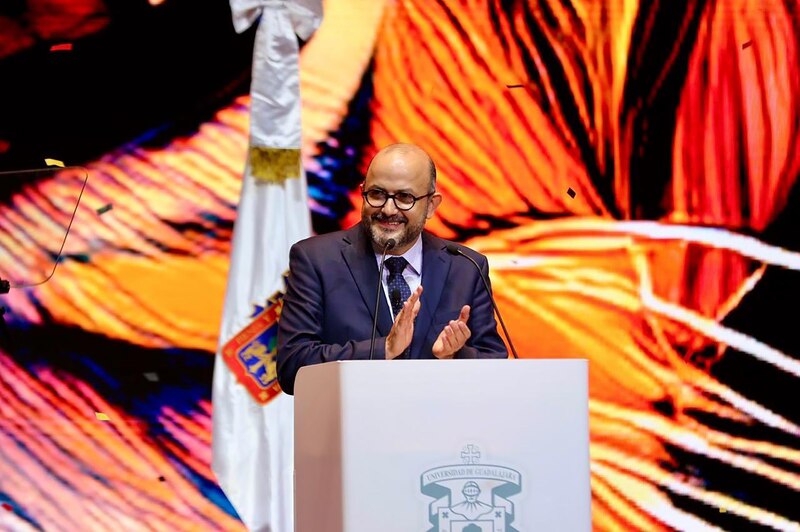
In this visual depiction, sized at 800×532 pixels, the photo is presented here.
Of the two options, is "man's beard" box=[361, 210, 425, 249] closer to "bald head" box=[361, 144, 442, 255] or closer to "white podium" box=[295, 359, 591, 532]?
"bald head" box=[361, 144, 442, 255]

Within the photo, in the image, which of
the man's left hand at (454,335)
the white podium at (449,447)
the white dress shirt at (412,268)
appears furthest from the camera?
the white dress shirt at (412,268)

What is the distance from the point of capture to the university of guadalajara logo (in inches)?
141

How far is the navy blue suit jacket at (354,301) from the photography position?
259 cm

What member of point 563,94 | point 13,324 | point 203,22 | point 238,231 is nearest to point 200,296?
point 238,231

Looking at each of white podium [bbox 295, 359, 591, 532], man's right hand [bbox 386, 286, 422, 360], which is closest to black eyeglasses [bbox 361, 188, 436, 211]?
man's right hand [bbox 386, 286, 422, 360]

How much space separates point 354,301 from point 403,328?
447 millimetres

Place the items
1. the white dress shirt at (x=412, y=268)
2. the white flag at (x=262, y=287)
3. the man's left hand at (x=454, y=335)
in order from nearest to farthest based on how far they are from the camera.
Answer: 1. the man's left hand at (x=454, y=335)
2. the white dress shirt at (x=412, y=268)
3. the white flag at (x=262, y=287)

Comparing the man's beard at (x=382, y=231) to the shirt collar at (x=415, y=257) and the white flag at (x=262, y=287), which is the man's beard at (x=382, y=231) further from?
the white flag at (x=262, y=287)

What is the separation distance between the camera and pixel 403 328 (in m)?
2.21

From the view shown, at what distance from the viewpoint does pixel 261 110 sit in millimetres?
3553

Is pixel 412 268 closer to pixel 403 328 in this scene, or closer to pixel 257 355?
pixel 403 328

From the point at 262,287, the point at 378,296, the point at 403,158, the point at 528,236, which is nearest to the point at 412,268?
the point at 403,158

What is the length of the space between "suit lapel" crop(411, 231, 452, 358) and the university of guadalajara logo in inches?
38.1

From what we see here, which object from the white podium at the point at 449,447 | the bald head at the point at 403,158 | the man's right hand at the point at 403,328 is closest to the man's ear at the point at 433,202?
the bald head at the point at 403,158
